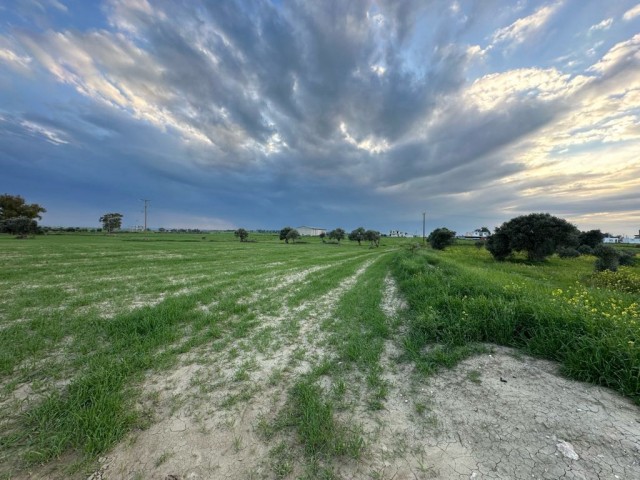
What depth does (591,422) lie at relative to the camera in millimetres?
3516

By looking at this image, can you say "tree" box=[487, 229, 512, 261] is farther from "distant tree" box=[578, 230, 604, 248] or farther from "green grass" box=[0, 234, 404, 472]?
"green grass" box=[0, 234, 404, 472]

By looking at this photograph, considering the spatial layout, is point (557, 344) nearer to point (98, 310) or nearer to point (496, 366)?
point (496, 366)

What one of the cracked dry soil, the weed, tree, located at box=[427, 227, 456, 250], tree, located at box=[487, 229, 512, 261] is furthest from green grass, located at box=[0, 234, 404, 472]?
tree, located at box=[427, 227, 456, 250]

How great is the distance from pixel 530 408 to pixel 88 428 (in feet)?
21.8

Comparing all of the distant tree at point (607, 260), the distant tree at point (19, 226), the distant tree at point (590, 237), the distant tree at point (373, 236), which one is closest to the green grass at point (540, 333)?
the distant tree at point (607, 260)

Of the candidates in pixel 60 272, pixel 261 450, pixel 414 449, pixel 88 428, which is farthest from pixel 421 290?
pixel 60 272

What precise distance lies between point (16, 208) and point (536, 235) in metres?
138

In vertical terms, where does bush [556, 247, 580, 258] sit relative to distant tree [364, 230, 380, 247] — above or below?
below

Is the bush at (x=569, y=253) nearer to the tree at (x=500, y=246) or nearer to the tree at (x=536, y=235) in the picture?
the tree at (x=536, y=235)

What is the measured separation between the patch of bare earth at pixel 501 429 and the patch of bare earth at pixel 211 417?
1444mm

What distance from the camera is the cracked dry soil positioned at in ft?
9.59

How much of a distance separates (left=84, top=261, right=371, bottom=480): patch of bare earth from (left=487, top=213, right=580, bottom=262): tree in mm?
39443

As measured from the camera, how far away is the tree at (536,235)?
32.1 m

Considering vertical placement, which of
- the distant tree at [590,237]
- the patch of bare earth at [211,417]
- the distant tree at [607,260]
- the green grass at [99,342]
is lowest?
the patch of bare earth at [211,417]
